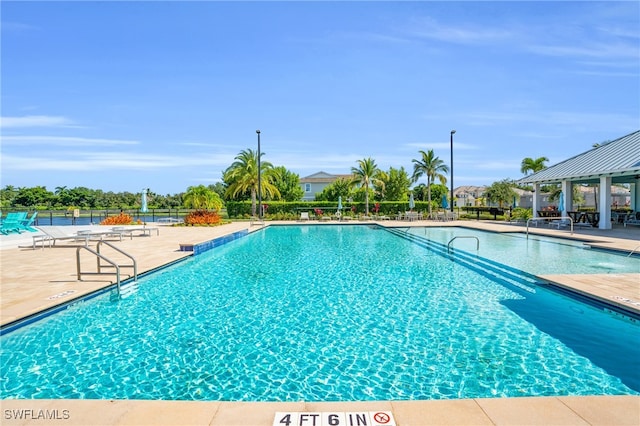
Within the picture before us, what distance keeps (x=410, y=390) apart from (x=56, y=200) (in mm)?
52009

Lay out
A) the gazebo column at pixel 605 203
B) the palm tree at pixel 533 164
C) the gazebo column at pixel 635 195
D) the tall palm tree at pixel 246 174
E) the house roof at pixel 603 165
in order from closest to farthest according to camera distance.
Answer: the house roof at pixel 603 165, the gazebo column at pixel 605 203, the gazebo column at pixel 635 195, the tall palm tree at pixel 246 174, the palm tree at pixel 533 164

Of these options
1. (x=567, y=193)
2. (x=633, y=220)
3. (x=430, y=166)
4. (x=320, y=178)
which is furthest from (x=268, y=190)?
(x=633, y=220)

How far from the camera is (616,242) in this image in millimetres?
13414

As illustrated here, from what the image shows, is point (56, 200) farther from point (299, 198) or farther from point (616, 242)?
point (616, 242)

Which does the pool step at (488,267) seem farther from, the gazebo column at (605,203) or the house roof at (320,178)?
the house roof at (320,178)

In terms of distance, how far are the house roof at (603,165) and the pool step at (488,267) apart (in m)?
9.93

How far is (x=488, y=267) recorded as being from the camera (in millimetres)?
10078

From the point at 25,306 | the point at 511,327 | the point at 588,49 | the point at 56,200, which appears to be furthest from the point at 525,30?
the point at 56,200

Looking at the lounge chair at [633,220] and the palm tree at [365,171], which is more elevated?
the palm tree at [365,171]

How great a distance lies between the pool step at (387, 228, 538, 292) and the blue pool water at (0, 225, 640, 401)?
0.58 feet

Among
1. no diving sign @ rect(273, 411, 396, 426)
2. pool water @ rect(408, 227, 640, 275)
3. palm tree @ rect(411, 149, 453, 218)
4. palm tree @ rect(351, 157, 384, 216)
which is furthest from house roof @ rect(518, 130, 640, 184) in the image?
no diving sign @ rect(273, 411, 396, 426)

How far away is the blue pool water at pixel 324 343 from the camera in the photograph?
3.77 m

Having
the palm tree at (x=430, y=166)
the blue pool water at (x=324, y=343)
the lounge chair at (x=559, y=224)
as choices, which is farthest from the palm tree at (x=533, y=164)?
the blue pool water at (x=324, y=343)

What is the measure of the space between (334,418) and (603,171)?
21.0 metres
